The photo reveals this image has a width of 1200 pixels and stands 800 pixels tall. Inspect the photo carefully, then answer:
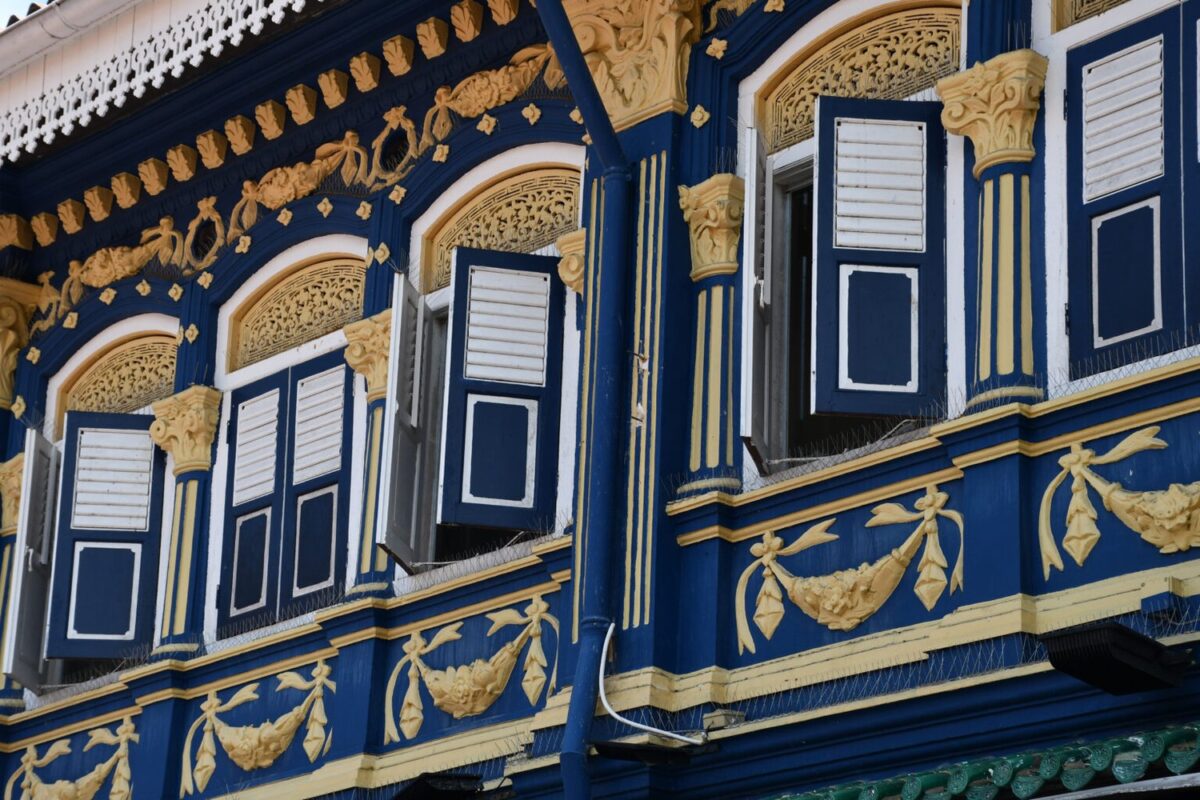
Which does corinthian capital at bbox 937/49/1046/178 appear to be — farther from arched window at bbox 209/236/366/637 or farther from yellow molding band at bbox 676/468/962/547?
arched window at bbox 209/236/366/637

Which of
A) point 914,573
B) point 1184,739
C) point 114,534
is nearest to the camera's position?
point 1184,739

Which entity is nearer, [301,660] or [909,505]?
[909,505]

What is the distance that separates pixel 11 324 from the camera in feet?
52.2

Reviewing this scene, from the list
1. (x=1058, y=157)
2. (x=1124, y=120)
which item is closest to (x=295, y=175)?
(x=1058, y=157)

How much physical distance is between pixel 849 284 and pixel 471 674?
8.63 feet

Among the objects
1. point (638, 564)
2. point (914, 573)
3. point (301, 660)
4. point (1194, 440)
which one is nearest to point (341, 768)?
point (301, 660)

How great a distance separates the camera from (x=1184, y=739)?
933 cm

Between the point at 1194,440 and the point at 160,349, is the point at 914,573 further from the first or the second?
the point at 160,349

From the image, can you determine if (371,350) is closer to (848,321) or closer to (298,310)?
(298,310)

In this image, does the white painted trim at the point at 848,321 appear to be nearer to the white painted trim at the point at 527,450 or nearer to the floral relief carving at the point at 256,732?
the white painted trim at the point at 527,450

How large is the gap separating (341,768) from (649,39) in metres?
3.76

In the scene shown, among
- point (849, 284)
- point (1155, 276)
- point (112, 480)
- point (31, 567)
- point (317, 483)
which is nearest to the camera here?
point (1155, 276)

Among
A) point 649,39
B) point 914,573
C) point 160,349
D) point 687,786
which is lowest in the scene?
point 687,786

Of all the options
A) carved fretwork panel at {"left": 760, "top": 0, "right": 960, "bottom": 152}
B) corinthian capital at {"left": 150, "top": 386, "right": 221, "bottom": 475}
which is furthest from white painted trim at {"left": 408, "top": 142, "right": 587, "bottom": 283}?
corinthian capital at {"left": 150, "top": 386, "right": 221, "bottom": 475}
